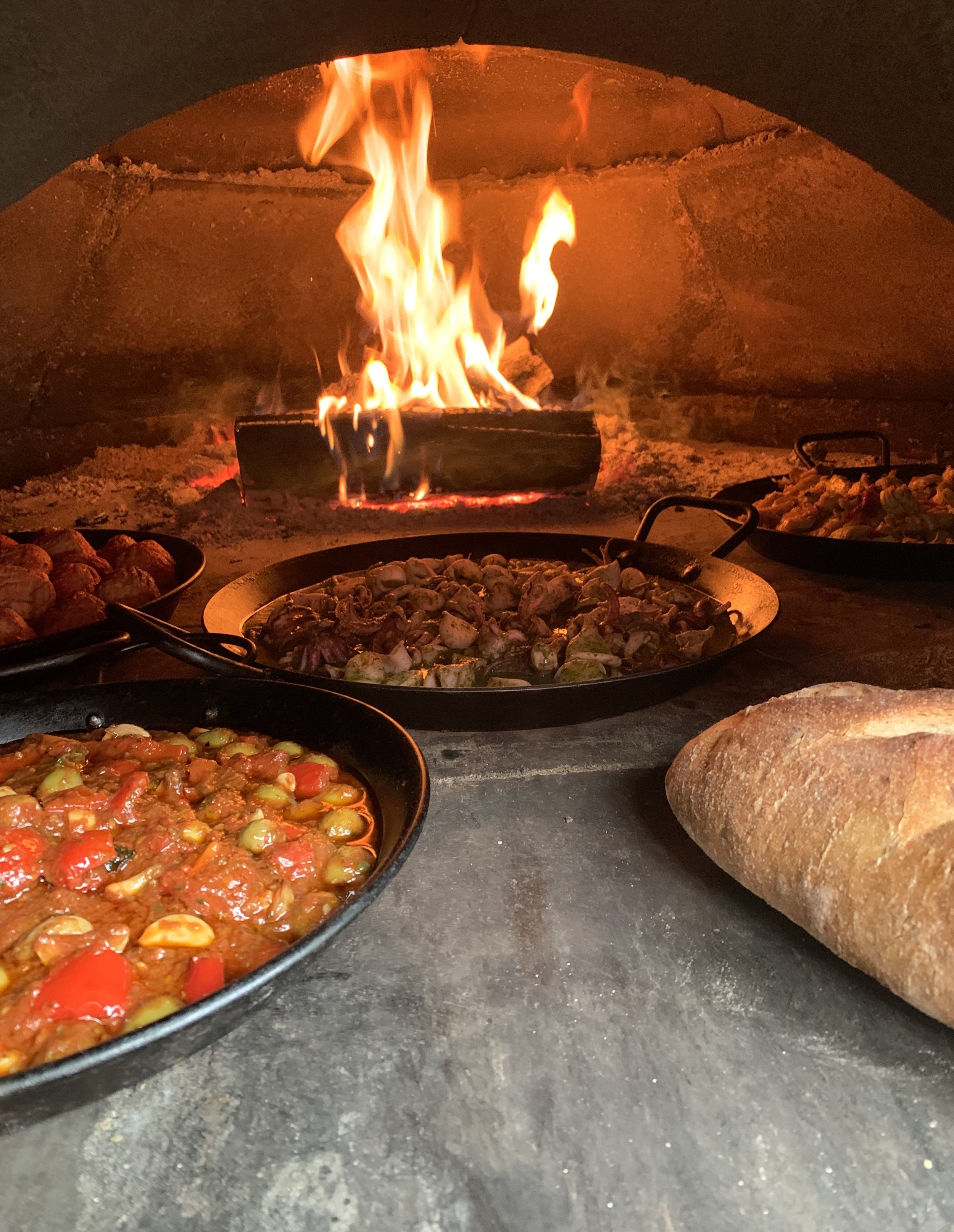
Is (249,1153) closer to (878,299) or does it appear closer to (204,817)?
(204,817)

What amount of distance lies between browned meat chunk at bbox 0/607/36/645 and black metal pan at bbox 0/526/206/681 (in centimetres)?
15

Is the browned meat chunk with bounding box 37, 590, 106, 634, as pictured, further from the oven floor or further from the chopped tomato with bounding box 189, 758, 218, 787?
the oven floor

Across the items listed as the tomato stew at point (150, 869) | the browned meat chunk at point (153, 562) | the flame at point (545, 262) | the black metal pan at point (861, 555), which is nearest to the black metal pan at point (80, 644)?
the browned meat chunk at point (153, 562)

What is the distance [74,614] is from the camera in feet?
9.57

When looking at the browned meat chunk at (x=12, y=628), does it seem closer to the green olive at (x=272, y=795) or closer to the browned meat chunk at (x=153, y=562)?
the browned meat chunk at (x=153, y=562)

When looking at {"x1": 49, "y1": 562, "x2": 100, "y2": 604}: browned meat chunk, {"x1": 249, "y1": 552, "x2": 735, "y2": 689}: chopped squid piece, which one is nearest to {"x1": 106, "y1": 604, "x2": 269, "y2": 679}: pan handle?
{"x1": 249, "y1": 552, "x2": 735, "y2": 689}: chopped squid piece

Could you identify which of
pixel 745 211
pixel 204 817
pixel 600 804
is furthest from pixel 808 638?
pixel 745 211

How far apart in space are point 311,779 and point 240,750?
20 centimetres

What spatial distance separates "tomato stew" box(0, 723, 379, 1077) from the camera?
1.28m

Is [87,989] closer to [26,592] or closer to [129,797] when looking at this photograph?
[129,797]

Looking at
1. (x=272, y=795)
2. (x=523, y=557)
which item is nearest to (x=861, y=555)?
(x=523, y=557)

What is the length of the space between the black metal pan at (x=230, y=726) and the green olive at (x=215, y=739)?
0.07m

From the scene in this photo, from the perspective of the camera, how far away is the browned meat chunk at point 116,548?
340 cm

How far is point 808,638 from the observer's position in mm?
3256
